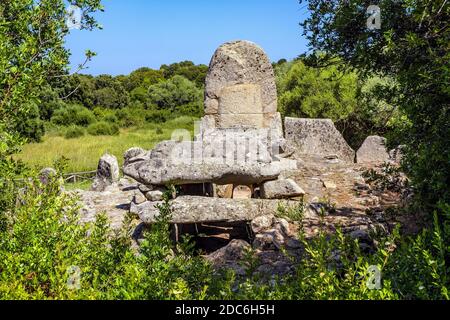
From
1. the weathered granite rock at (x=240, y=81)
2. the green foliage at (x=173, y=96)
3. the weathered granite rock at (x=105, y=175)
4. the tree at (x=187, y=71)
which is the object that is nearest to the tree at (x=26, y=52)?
the weathered granite rock at (x=240, y=81)

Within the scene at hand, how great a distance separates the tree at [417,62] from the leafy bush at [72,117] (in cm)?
3528

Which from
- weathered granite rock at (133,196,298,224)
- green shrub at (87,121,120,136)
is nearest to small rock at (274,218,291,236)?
weathered granite rock at (133,196,298,224)

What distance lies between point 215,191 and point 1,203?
15.7ft

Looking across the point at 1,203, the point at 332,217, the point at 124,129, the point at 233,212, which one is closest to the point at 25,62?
the point at 1,203

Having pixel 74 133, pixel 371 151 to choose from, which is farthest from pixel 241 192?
pixel 74 133

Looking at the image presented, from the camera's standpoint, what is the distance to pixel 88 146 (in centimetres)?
2634

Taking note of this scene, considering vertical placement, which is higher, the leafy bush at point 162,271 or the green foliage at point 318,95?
the green foliage at point 318,95

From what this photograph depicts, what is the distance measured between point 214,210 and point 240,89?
16.0ft

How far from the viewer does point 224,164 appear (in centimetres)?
784

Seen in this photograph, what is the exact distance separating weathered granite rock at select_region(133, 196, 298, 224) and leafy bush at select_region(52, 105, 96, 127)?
32.2 metres

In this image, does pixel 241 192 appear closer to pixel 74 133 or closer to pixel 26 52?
pixel 26 52

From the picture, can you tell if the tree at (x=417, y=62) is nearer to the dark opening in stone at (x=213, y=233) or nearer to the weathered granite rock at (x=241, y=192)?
the dark opening in stone at (x=213, y=233)

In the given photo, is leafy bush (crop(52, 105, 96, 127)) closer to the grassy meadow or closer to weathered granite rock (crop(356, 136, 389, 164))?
the grassy meadow

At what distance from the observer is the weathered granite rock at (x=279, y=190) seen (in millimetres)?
8180
